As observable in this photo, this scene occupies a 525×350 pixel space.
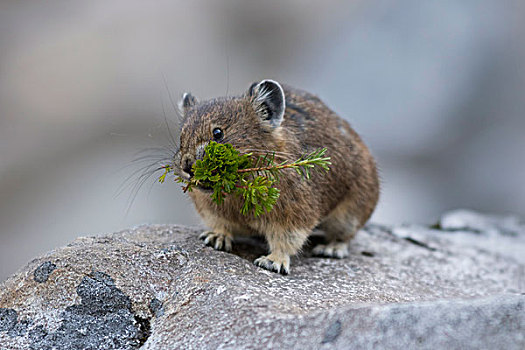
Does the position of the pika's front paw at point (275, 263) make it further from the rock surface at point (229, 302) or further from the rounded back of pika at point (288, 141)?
the rounded back of pika at point (288, 141)

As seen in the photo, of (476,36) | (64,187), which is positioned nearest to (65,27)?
(64,187)

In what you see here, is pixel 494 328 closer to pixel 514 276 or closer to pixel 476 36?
pixel 514 276

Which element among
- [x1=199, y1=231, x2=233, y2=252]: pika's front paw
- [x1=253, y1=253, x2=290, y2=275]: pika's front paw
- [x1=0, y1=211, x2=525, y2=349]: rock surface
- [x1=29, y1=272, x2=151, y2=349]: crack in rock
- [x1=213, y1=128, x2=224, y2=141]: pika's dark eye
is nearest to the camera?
[x1=0, y1=211, x2=525, y2=349]: rock surface

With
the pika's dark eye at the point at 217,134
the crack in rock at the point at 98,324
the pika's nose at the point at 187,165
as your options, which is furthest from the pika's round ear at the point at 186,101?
the crack in rock at the point at 98,324

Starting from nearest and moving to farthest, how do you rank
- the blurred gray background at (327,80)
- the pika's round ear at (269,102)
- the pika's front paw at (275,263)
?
the pika's front paw at (275,263) < the pika's round ear at (269,102) < the blurred gray background at (327,80)

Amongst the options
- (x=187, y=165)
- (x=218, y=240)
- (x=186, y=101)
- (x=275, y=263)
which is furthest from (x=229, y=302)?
(x=186, y=101)

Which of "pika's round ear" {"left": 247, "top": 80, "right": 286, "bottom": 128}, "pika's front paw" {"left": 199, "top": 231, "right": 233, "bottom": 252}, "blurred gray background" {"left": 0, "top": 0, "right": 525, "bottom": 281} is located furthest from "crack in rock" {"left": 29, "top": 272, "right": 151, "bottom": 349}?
"blurred gray background" {"left": 0, "top": 0, "right": 525, "bottom": 281}

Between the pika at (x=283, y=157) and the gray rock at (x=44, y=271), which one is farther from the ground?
the pika at (x=283, y=157)

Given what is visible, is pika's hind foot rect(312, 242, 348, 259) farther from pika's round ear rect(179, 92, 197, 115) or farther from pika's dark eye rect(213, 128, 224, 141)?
pika's round ear rect(179, 92, 197, 115)
